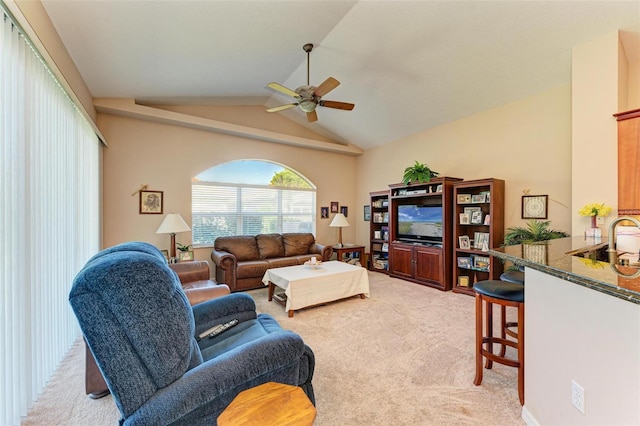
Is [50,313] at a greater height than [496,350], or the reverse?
[50,313]

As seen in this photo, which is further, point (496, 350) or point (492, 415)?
point (496, 350)

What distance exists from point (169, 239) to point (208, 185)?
1.19m

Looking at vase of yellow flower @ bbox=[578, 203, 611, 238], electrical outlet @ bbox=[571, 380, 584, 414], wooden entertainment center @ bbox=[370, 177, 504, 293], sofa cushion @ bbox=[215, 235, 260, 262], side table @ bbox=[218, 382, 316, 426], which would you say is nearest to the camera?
side table @ bbox=[218, 382, 316, 426]

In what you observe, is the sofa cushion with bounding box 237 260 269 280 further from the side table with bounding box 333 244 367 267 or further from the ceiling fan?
the ceiling fan

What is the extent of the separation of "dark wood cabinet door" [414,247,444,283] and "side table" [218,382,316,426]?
4091 mm

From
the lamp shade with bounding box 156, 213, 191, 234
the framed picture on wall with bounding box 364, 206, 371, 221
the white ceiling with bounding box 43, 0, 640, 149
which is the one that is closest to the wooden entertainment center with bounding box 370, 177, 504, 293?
the framed picture on wall with bounding box 364, 206, 371, 221

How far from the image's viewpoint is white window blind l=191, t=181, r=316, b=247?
200 inches

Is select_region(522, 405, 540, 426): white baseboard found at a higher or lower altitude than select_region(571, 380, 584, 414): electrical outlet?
lower

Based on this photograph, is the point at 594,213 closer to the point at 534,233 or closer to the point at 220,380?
the point at 534,233

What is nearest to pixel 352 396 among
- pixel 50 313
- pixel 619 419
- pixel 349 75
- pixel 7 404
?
pixel 619 419

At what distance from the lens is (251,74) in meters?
3.91

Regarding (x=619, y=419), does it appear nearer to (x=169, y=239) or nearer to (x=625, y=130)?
(x=625, y=130)

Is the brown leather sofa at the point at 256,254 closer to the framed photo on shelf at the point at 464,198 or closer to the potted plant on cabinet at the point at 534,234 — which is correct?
the framed photo on shelf at the point at 464,198

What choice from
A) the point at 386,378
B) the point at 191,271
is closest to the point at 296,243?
the point at 191,271
